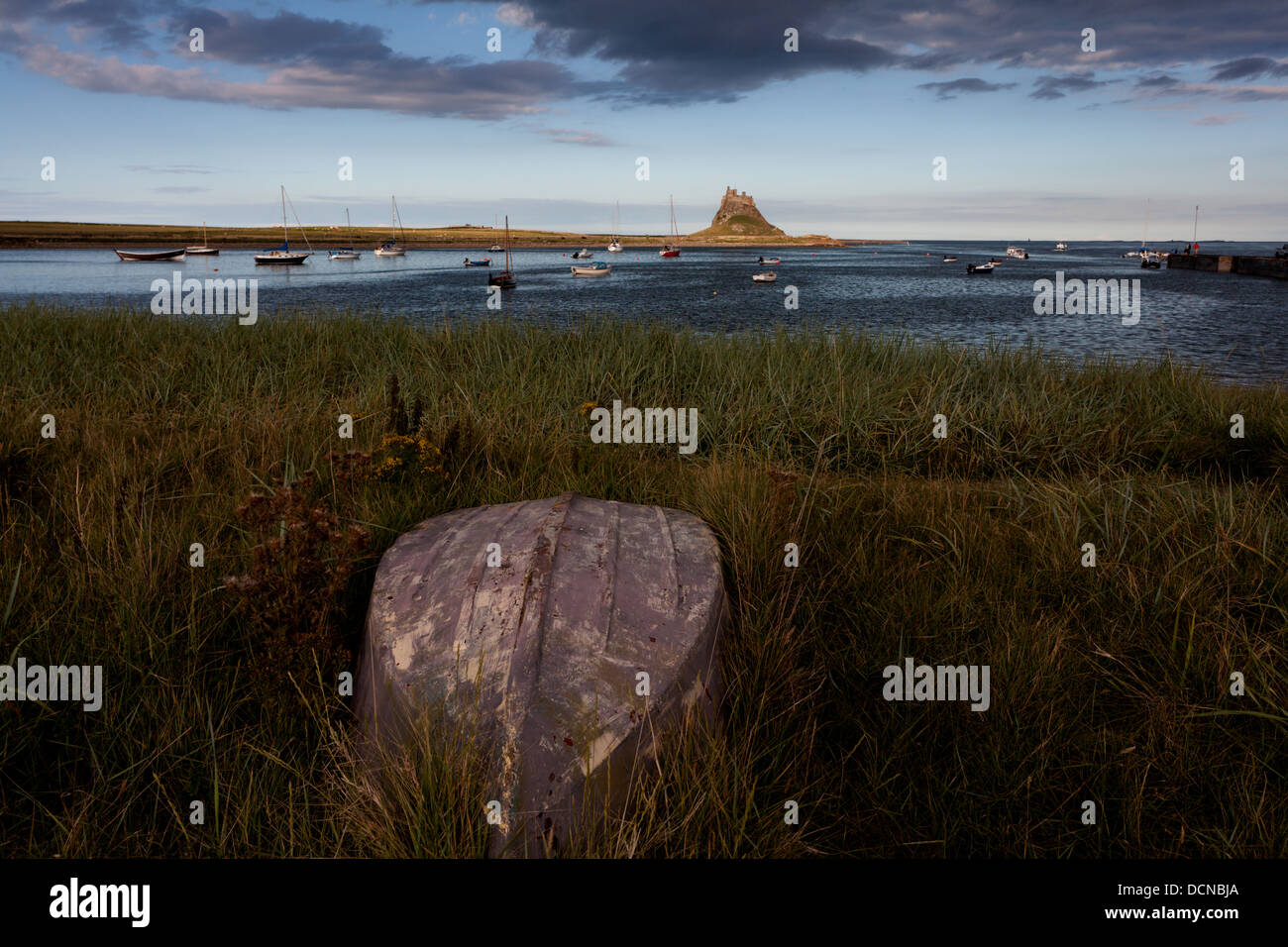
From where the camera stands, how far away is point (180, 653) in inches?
137

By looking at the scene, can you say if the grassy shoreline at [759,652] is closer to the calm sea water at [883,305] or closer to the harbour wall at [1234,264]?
the calm sea water at [883,305]

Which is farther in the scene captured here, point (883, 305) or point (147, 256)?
point (147, 256)

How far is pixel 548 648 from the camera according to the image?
110 inches

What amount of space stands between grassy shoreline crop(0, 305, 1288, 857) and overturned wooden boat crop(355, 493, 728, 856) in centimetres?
16

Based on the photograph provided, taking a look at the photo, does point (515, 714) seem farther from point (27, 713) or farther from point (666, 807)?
point (27, 713)

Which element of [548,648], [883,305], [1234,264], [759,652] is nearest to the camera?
[548,648]

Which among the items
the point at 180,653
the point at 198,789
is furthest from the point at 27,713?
the point at 198,789

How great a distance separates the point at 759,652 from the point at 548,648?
1194mm

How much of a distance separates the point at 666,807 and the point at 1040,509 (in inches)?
148

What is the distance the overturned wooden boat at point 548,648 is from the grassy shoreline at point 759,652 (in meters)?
0.16

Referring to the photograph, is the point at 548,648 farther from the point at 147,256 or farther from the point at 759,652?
the point at 147,256

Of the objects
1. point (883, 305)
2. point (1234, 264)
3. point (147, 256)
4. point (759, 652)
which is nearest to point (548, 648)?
Answer: point (759, 652)

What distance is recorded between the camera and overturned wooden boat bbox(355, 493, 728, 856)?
8.18 feet
